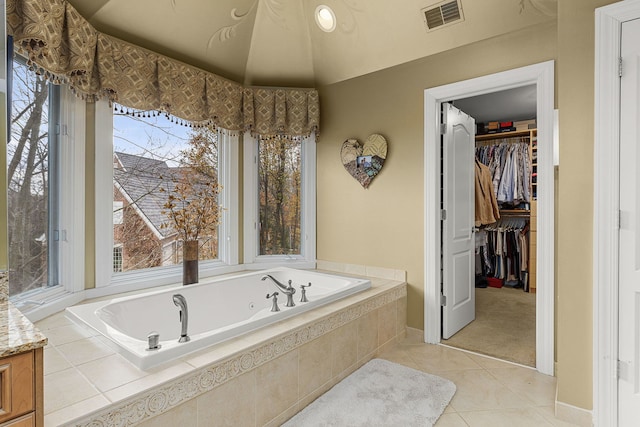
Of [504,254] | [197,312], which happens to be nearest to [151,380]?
[197,312]

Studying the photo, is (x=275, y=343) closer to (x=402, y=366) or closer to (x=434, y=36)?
(x=402, y=366)

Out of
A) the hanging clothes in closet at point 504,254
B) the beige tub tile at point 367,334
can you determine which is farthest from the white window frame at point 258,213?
the hanging clothes in closet at point 504,254

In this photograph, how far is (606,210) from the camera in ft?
5.59

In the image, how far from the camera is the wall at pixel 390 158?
104 inches

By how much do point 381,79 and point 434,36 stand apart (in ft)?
1.81

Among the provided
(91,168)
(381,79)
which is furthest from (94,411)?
(381,79)

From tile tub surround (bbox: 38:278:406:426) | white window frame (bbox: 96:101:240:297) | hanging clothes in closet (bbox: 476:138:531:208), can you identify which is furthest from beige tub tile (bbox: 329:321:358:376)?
hanging clothes in closet (bbox: 476:138:531:208)

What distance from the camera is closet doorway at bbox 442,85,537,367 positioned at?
4.26m

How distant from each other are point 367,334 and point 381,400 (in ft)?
1.71

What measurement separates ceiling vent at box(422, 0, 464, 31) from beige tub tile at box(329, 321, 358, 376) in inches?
86.8

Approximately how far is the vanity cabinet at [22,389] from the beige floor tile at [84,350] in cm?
60

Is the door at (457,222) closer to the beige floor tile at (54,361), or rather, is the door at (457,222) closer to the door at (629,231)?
the door at (629,231)

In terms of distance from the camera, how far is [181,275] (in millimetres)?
2941

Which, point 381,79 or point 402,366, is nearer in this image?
point 402,366
